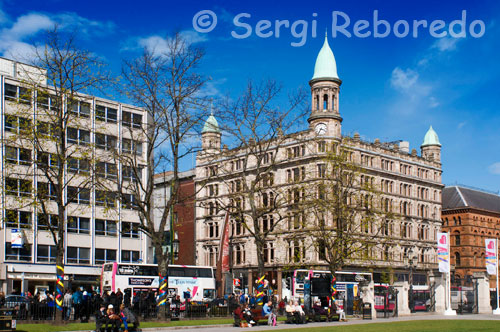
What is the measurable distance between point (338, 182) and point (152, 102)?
21396 mm

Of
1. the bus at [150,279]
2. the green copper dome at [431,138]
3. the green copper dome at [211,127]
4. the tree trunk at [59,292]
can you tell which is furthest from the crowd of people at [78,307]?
the green copper dome at [431,138]

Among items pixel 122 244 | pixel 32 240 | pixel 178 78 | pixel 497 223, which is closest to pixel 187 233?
pixel 122 244

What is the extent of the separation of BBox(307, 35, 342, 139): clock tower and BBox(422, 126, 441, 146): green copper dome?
24586 millimetres

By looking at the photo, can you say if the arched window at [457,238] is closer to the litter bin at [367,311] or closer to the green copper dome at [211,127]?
the green copper dome at [211,127]

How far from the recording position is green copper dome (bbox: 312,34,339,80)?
78.6m

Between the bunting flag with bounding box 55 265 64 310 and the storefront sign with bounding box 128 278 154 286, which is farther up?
the bunting flag with bounding box 55 265 64 310

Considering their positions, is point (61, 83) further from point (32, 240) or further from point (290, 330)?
point (32, 240)

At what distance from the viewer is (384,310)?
43062mm

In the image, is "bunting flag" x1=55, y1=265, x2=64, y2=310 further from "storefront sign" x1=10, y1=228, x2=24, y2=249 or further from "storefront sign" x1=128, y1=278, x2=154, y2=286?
"storefront sign" x1=10, y1=228, x2=24, y2=249

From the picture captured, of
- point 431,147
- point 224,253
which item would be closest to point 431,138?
point 431,147

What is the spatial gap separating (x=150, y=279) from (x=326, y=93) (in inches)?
1437

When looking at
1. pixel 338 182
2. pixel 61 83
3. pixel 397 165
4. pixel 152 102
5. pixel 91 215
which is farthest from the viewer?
pixel 397 165

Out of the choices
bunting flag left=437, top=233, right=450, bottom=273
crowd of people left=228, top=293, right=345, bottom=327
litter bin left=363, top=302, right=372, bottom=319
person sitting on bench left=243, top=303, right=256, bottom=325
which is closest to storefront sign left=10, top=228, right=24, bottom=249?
crowd of people left=228, top=293, right=345, bottom=327

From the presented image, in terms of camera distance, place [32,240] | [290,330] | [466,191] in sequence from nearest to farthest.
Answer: [290,330], [32,240], [466,191]
